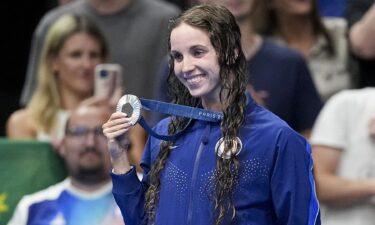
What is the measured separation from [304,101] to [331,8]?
1376mm

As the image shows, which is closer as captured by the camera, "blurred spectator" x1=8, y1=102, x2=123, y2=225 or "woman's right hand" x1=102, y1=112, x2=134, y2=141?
"woman's right hand" x1=102, y1=112, x2=134, y2=141

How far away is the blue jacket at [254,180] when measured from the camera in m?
4.06

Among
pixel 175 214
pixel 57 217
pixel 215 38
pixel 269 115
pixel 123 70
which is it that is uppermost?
pixel 215 38

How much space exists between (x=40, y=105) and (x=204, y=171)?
2827 mm

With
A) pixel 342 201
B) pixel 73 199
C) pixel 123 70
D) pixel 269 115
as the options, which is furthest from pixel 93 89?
pixel 269 115

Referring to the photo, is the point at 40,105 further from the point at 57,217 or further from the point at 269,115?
the point at 269,115

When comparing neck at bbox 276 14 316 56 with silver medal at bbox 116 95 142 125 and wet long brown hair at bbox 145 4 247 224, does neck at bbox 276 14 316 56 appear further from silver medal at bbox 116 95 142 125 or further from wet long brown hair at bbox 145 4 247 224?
silver medal at bbox 116 95 142 125

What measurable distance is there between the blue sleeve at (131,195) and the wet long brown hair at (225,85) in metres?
0.05

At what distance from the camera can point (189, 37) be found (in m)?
4.07

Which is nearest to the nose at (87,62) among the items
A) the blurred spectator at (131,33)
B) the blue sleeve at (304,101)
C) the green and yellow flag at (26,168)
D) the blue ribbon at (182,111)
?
the blurred spectator at (131,33)

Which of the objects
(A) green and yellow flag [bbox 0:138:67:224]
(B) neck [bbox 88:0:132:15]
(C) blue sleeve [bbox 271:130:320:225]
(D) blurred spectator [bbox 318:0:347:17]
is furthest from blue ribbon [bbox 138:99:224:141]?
(D) blurred spectator [bbox 318:0:347:17]

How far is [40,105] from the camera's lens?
22.2ft

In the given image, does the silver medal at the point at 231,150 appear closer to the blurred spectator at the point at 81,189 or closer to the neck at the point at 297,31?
the blurred spectator at the point at 81,189

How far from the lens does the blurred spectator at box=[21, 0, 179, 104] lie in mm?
6973
